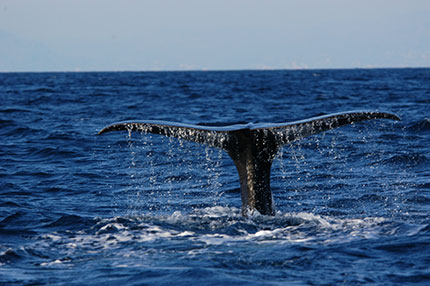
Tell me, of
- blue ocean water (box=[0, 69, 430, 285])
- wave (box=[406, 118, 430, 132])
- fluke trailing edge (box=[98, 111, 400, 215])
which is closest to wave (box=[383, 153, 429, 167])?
blue ocean water (box=[0, 69, 430, 285])

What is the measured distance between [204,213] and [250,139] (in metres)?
1.81

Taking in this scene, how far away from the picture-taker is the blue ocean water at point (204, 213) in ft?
18.5

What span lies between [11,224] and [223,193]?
3.71 m

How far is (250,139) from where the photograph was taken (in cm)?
700

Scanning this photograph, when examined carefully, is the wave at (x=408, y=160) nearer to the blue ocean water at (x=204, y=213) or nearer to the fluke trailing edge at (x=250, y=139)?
the blue ocean water at (x=204, y=213)

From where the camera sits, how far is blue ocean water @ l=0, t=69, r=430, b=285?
5.64 meters

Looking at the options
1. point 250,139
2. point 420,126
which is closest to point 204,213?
point 250,139

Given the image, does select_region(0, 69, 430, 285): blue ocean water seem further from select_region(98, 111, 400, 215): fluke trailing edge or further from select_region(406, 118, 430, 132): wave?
select_region(98, 111, 400, 215): fluke trailing edge

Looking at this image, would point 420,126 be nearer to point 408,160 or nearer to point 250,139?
point 408,160

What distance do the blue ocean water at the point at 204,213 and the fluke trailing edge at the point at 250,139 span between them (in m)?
0.30

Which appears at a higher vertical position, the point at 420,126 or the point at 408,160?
the point at 420,126

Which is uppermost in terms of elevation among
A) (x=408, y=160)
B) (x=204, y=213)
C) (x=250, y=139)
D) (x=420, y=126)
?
(x=250, y=139)

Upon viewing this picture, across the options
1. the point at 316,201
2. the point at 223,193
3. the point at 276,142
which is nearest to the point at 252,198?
the point at 276,142

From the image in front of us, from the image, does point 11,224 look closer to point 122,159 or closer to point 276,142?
point 276,142
